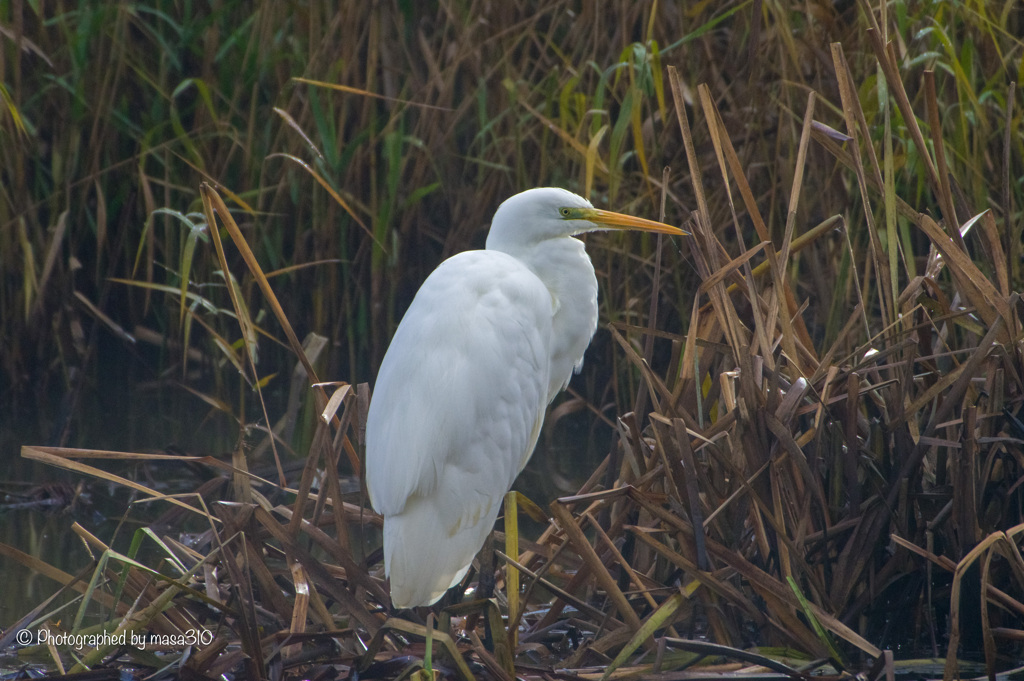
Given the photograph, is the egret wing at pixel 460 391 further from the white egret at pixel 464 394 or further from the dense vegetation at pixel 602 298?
the dense vegetation at pixel 602 298

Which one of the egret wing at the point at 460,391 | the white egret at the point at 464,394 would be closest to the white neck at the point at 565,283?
the white egret at the point at 464,394

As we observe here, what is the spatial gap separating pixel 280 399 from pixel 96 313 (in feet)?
2.11

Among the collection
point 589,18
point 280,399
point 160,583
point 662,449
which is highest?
point 589,18

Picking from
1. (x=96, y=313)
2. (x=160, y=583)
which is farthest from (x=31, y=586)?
(x=96, y=313)

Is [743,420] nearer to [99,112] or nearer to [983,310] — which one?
[983,310]

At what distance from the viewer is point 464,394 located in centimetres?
212

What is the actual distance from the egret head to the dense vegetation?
0.49 feet

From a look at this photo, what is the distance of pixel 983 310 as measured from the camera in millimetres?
2045

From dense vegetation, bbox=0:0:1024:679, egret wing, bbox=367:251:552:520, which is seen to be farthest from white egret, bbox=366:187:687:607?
dense vegetation, bbox=0:0:1024:679

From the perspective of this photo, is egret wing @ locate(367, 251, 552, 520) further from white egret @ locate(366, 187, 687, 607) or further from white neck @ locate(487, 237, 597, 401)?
white neck @ locate(487, 237, 597, 401)

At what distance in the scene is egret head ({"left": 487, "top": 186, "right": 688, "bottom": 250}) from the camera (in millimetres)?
2334

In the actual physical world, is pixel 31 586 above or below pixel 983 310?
below

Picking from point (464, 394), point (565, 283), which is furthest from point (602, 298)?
point (464, 394)

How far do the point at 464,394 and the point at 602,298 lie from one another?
1398 millimetres
